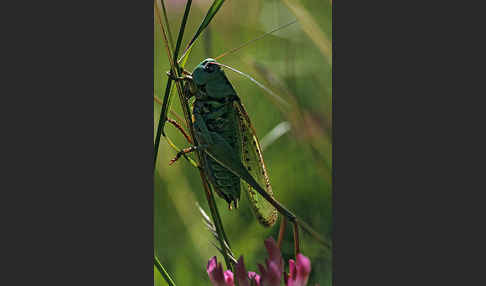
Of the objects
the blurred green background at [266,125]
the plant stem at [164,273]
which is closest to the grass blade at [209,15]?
the blurred green background at [266,125]

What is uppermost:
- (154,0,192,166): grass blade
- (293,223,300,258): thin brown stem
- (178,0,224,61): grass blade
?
(178,0,224,61): grass blade

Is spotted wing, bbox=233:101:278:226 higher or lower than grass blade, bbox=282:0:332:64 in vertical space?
lower

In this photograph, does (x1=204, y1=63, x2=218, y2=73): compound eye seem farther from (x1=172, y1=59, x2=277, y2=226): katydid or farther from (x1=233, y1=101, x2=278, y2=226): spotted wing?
(x1=233, y1=101, x2=278, y2=226): spotted wing

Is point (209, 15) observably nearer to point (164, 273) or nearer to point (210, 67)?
point (210, 67)

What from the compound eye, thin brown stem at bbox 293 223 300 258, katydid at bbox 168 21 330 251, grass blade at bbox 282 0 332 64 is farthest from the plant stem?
grass blade at bbox 282 0 332 64

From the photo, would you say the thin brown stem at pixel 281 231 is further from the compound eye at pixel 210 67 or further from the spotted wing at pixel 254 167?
the compound eye at pixel 210 67

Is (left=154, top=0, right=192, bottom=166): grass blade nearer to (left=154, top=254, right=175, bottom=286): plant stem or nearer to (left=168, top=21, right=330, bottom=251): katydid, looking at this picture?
(left=168, top=21, right=330, bottom=251): katydid
